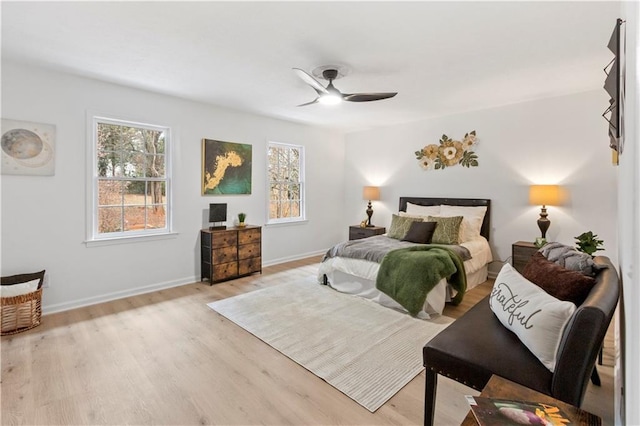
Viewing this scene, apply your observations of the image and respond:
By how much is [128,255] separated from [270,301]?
187 cm

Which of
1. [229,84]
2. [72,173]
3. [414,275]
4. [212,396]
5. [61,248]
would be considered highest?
[229,84]

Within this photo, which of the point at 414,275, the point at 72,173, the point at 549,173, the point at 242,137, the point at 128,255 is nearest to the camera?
the point at 414,275

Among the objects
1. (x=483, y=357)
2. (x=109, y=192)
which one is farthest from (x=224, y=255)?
(x=483, y=357)

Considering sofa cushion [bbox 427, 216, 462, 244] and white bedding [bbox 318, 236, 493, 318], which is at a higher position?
sofa cushion [bbox 427, 216, 462, 244]

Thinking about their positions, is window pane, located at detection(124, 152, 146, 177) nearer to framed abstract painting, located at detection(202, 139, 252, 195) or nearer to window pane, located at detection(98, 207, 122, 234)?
window pane, located at detection(98, 207, 122, 234)

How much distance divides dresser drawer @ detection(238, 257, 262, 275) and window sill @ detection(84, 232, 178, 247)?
982 millimetres

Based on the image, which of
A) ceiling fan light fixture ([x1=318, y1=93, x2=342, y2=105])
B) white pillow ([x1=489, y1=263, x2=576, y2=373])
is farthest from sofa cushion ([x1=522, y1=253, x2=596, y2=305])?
ceiling fan light fixture ([x1=318, y1=93, x2=342, y2=105])

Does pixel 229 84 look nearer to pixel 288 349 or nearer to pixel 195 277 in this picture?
pixel 195 277

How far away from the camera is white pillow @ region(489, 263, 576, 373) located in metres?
1.44

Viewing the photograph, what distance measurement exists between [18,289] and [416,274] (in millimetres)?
3802

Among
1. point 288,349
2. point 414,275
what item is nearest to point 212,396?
point 288,349

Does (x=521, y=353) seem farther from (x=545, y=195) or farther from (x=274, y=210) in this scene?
(x=274, y=210)

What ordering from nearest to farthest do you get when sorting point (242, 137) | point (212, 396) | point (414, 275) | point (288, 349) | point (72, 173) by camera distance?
point (212, 396), point (288, 349), point (414, 275), point (72, 173), point (242, 137)

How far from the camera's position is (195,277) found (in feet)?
14.8
